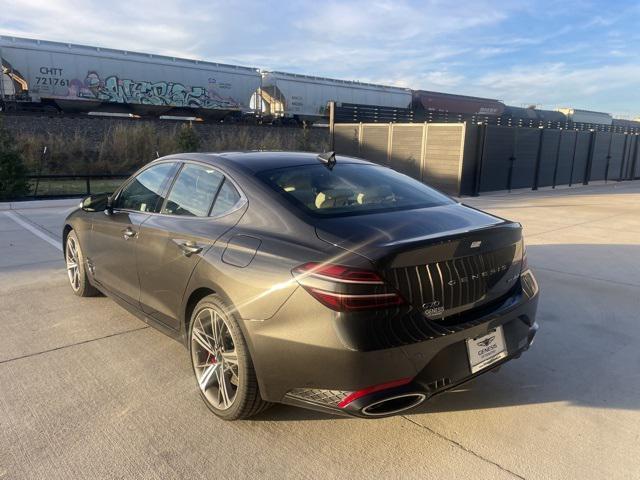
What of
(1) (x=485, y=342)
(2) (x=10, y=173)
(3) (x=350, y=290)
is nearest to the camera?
(3) (x=350, y=290)

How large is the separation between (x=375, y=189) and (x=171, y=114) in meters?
28.9

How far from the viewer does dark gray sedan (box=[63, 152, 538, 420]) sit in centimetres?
240

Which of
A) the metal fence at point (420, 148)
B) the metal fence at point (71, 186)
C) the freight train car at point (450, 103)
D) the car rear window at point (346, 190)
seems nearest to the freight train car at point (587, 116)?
the freight train car at point (450, 103)

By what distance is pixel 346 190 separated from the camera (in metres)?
3.30

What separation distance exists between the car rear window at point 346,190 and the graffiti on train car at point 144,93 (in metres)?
25.8

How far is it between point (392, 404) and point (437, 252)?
791mm

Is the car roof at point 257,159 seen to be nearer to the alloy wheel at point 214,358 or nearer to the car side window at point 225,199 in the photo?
the car side window at point 225,199

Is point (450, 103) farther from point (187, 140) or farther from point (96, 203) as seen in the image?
point (96, 203)

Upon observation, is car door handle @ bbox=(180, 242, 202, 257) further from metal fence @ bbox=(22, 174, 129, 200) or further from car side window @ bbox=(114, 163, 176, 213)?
metal fence @ bbox=(22, 174, 129, 200)

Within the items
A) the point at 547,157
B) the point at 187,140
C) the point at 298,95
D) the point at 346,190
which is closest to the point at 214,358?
the point at 346,190

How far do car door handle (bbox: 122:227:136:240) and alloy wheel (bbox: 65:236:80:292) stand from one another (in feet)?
4.54

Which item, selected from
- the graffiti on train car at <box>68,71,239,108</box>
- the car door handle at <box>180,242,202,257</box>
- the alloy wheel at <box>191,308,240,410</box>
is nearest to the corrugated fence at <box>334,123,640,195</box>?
the graffiti on train car at <box>68,71,239,108</box>

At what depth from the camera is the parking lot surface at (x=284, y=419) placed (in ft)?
8.32

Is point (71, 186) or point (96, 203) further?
point (71, 186)
